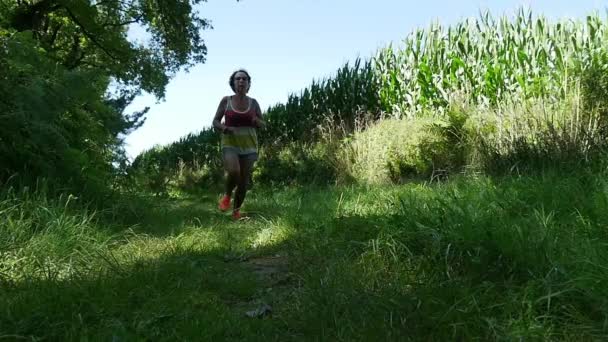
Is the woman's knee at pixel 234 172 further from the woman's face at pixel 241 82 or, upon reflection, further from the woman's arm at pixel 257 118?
the woman's face at pixel 241 82

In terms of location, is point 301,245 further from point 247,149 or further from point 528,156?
point 528,156

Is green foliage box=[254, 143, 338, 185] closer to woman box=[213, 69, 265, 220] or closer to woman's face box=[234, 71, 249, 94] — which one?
woman box=[213, 69, 265, 220]

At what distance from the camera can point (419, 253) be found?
2637 mm

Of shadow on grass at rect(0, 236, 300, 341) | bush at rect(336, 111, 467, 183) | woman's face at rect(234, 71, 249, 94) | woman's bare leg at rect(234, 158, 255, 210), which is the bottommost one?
shadow on grass at rect(0, 236, 300, 341)

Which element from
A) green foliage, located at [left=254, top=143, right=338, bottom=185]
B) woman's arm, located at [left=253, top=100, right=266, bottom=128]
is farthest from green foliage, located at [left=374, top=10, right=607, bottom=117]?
woman's arm, located at [left=253, top=100, right=266, bottom=128]

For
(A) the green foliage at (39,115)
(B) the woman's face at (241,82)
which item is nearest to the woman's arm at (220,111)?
(B) the woman's face at (241,82)

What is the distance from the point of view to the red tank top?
20.3 ft

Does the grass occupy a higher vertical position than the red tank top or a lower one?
lower

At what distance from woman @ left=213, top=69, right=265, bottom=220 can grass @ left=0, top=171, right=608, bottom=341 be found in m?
2.36

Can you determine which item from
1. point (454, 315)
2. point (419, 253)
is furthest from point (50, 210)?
point (454, 315)

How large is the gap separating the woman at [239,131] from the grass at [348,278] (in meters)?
2.36

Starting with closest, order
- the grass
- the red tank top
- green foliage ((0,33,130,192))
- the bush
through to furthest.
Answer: the grass → green foliage ((0,33,130,192)) → the red tank top → the bush

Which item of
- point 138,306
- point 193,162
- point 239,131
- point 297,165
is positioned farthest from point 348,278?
point 193,162

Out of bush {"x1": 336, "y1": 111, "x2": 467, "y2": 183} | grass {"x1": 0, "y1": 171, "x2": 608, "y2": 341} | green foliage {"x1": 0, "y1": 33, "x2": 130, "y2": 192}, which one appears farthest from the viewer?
bush {"x1": 336, "y1": 111, "x2": 467, "y2": 183}
